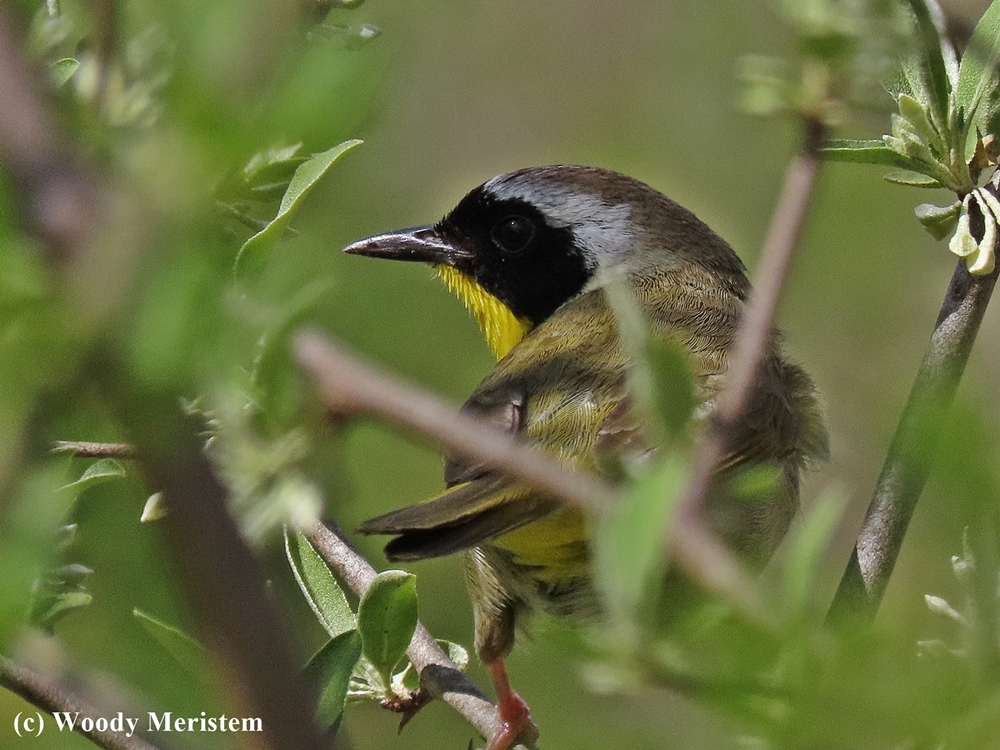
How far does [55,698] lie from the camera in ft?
5.43

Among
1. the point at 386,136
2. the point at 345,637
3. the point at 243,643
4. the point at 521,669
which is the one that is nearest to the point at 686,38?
the point at 386,136

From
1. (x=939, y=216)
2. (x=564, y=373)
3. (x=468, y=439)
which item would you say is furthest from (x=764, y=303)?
(x=564, y=373)

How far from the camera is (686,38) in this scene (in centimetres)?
600

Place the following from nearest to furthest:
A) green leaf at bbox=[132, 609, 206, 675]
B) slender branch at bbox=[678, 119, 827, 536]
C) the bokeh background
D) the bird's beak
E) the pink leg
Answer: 1. slender branch at bbox=[678, 119, 827, 536]
2. green leaf at bbox=[132, 609, 206, 675]
3. the bokeh background
4. the pink leg
5. the bird's beak

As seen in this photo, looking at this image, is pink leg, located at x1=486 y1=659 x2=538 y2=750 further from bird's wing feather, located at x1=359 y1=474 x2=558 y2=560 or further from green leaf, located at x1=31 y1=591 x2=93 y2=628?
green leaf, located at x1=31 y1=591 x2=93 y2=628

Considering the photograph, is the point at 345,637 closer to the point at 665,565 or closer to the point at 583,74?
the point at 665,565

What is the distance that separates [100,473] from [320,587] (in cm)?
51

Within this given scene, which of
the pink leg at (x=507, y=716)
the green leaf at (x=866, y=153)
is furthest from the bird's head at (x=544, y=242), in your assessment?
the green leaf at (x=866, y=153)

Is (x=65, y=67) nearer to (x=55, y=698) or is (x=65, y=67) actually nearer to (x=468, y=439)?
(x=55, y=698)

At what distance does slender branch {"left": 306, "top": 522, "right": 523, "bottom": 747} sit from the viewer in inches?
93.8

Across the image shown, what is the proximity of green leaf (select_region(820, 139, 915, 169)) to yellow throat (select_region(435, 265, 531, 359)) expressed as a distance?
1.48 m

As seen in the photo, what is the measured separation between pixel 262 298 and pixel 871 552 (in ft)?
4.85

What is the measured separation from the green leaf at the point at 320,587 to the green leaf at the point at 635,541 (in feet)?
4.76

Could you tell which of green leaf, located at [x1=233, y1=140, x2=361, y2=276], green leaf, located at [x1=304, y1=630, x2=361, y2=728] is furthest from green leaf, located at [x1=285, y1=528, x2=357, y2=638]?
green leaf, located at [x1=233, y1=140, x2=361, y2=276]
